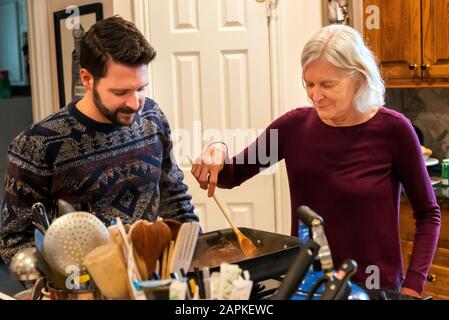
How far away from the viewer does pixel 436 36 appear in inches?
119

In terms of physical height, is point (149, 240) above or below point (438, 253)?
above

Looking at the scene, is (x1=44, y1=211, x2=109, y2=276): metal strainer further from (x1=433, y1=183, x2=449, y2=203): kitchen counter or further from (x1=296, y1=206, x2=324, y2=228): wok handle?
(x1=433, y1=183, x2=449, y2=203): kitchen counter

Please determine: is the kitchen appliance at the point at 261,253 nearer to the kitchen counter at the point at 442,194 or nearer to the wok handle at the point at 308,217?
the wok handle at the point at 308,217

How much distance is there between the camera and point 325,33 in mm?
1618

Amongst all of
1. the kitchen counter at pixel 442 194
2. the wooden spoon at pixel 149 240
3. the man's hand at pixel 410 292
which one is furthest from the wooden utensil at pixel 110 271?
the kitchen counter at pixel 442 194

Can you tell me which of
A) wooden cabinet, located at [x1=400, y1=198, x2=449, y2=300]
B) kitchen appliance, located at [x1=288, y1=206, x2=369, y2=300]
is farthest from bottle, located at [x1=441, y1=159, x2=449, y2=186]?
kitchen appliance, located at [x1=288, y1=206, x2=369, y2=300]

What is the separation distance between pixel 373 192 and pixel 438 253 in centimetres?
147

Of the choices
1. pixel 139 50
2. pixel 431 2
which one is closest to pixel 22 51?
pixel 431 2

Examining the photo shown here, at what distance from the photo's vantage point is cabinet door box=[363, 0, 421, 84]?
10.1 feet

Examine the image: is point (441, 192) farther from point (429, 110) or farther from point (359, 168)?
point (359, 168)

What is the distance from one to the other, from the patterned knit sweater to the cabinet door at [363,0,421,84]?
1734 mm

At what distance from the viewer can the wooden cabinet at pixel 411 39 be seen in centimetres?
300

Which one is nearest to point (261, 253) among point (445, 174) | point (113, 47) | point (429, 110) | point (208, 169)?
point (208, 169)
